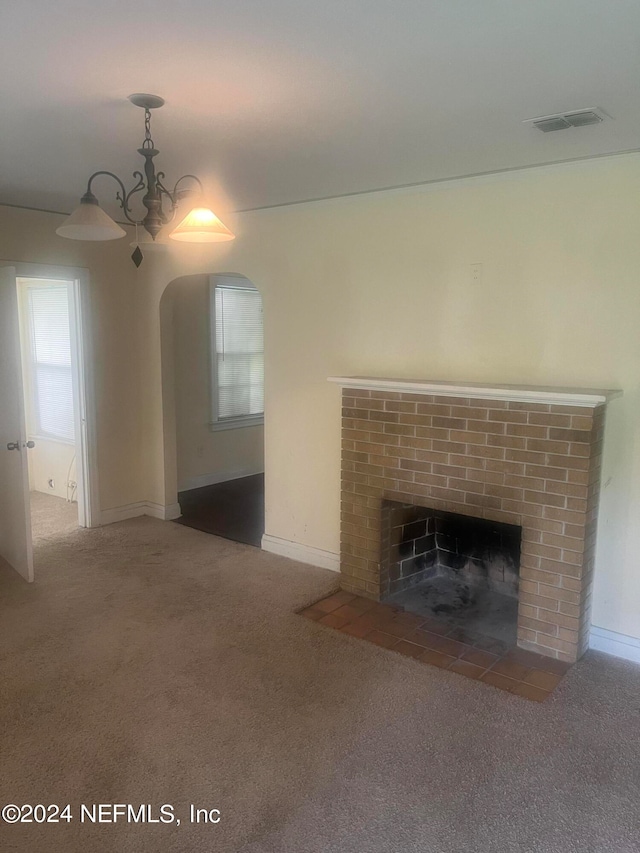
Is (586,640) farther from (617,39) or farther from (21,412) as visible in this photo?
(21,412)

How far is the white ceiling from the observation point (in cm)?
172

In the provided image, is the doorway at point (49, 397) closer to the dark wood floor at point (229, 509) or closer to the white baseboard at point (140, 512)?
the white baseboard at point (140, 512)

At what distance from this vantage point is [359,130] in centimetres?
267

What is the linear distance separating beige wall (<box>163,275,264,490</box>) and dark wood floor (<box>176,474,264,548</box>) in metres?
0.18

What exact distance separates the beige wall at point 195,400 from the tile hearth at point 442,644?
2.93 m

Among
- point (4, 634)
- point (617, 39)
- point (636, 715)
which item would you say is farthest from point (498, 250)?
point (4, 634)

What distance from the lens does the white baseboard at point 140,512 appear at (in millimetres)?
5281

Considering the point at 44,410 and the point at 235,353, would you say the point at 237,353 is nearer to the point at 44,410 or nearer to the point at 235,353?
the point at 235,353

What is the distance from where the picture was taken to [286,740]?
250cm

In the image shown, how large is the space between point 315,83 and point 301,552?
3.13 m

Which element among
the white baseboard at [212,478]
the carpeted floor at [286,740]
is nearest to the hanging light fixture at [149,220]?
the carpeted floor at [286,740]

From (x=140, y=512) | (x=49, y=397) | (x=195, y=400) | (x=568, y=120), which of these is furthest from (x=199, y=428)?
(x=568, y=120)

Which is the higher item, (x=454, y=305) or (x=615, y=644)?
(x=454, y=305)

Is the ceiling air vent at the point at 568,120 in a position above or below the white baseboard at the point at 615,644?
above
